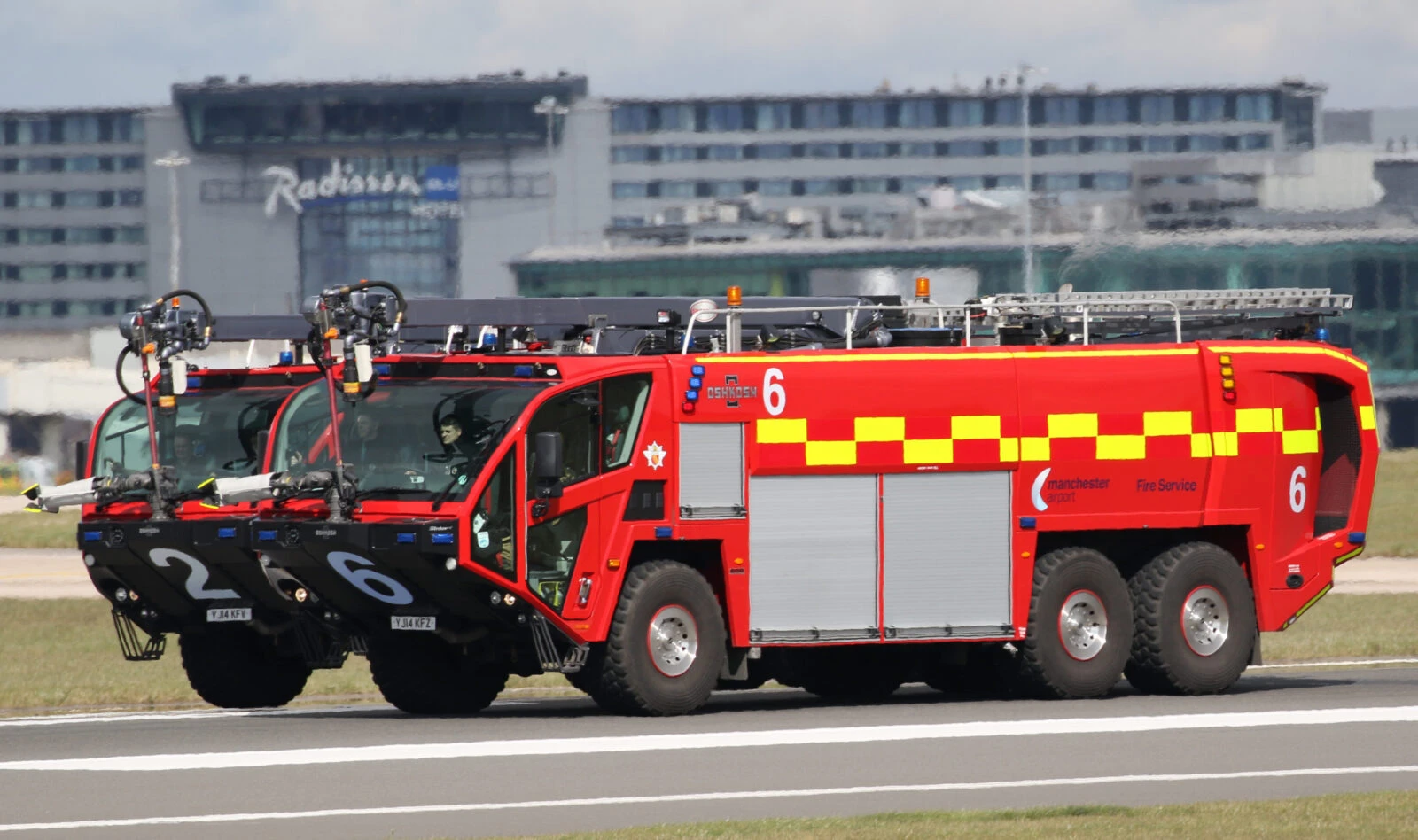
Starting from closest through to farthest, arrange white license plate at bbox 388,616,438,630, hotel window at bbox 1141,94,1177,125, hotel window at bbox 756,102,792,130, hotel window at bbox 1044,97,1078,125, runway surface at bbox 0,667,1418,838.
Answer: runway surface at bbox 0,667,1418,838
white license plate at bbox 388,616,438,630
hotel window at bbox 1141,94,1177,125
hotel window at bbox 1044,97,1078,125
hotel window at bbox 756,102,792,130

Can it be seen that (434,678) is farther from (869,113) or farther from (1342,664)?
(869,113)

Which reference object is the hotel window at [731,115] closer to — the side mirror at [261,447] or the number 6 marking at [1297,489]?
the number 6 marking at [1297,489]

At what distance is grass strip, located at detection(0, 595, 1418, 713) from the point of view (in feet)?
77.3

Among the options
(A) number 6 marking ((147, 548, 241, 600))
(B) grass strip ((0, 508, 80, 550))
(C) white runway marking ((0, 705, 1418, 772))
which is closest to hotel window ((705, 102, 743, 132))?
(B) grass strip ((0, 508, 80, 550))

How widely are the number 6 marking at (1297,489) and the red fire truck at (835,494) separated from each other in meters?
0.05

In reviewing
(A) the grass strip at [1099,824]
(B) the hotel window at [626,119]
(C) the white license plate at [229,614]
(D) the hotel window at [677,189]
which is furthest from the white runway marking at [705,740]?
(B) the hotel window at [626,119]

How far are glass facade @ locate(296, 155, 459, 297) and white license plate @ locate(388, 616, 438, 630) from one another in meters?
→ 135

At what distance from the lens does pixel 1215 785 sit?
1385 cm

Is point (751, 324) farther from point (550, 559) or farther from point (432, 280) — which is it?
point (432, 280)

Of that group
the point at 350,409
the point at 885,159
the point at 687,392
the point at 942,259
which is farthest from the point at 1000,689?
the point at 885,159

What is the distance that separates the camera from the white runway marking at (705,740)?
15281mm

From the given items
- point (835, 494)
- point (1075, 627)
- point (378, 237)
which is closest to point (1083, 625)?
point (1075, 627)

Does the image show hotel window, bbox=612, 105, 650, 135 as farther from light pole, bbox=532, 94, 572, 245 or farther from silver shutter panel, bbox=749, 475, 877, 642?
silver shutter panel, bbox=749, 475, 877, 642

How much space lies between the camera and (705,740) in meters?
16.5
